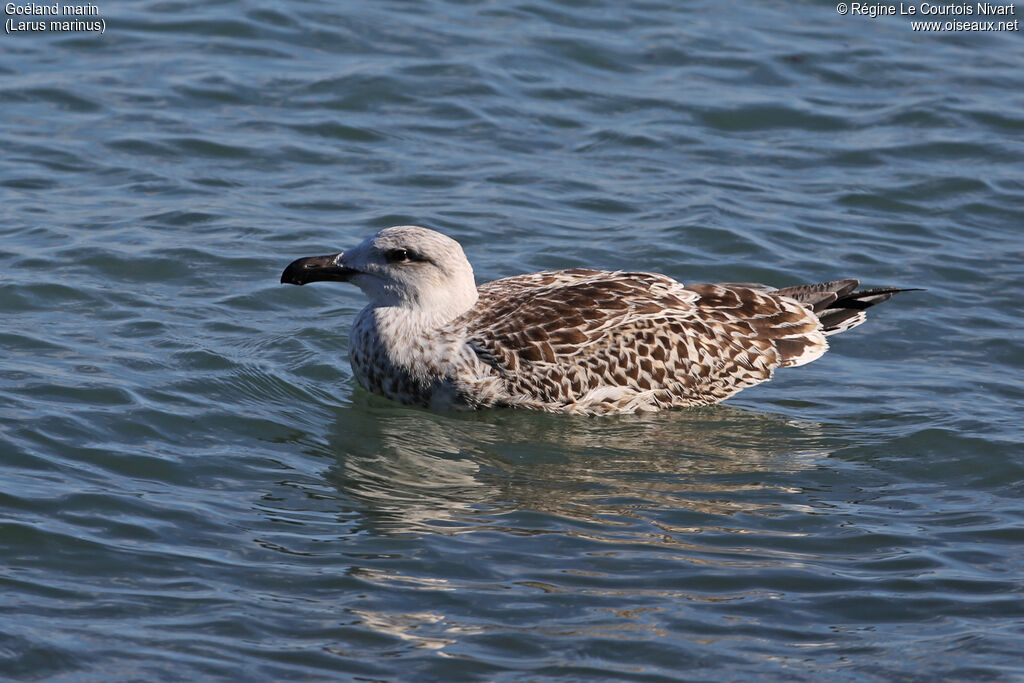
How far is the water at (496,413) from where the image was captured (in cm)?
735

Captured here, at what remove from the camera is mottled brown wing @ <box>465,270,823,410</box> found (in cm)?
1024

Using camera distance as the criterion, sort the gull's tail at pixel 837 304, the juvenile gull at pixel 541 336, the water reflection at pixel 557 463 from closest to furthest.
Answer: the water reflection at pixel 557 463
the juvenile gull at pixel 541 336
the gull's tail at pixel 837 304

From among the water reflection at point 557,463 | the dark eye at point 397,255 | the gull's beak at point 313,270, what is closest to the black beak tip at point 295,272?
the gull's beak at point 313,270

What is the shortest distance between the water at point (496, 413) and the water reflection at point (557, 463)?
0.03 metres

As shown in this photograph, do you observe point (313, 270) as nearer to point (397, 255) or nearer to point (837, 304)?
point (397, 255)

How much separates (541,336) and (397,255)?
110 centimetres

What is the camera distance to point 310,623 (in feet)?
23.8

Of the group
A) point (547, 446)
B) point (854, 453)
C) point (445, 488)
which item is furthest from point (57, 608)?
point (854, 453)

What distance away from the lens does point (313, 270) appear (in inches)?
405

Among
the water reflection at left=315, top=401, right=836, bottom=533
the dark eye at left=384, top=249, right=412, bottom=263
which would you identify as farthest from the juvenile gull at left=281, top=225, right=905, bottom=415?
the water reflection at left=315, top=401, right=836, bottom=533

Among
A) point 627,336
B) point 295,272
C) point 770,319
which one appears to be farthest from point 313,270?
point 770,319

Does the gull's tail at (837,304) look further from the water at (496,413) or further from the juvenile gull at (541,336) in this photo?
the water at (496,413)

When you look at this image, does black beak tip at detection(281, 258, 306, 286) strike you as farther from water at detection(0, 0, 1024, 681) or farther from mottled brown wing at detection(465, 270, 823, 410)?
mottled brown wing at detection(465, 270, 823, 410)

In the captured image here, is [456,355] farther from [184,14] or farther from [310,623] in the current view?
[184,14]
